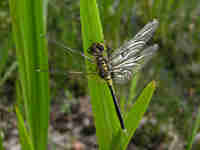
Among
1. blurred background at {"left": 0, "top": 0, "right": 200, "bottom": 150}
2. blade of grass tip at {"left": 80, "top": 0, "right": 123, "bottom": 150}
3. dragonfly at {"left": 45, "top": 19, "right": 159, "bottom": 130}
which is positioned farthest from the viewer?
blurred background at {"left": 0, "top": 0, "right": 200, "bottom": 150}

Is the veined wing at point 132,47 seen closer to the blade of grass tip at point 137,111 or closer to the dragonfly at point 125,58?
the dragonfly at point 125,58

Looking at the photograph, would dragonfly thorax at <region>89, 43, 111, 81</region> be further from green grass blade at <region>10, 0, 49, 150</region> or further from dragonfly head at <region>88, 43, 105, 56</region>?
green grass blade at <region>10, 0, 49, 150</region>

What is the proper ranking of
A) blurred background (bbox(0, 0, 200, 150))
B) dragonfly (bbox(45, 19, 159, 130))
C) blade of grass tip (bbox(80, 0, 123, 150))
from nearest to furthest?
blade of grass tip (bbox(80, 0, 123, 150))
dragonfly (bbox(45, 19, 159, 130))
blurred background (bbox(0, 0, 200, 150))

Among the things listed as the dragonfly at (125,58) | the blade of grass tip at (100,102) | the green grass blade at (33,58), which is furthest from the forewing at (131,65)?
the green grass blade at (33,58)

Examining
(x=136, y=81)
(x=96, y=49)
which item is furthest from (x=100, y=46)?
(x=136, y=81)

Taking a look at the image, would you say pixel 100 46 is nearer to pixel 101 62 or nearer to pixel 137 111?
pixel 101 62

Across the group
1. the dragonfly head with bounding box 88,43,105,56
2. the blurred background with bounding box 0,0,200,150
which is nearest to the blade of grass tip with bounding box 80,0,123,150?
the dragonfly head with bounding box 88,43,105,56

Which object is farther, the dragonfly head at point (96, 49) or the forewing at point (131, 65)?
the forewing at point (131, 65)
